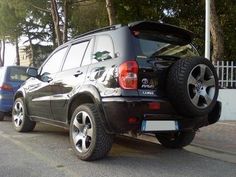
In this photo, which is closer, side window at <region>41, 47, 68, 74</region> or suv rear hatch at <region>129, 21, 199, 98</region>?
suv rear hatch at <region>129, 21, 199, 98</region>

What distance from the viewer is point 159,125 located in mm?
6406

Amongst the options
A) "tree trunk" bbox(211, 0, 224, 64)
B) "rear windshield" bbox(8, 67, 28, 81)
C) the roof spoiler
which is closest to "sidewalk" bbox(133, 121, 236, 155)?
the roof spoiler

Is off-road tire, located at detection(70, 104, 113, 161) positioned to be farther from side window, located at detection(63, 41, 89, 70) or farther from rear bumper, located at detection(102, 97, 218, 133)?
side window, located at detection(63, 41, 89, 70)

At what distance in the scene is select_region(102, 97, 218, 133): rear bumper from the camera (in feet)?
20.1

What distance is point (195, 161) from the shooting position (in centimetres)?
702

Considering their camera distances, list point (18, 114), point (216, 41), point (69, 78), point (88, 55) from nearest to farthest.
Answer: point (88, 55)
point (69, 78)
point (18, 114)
point (216, 41)

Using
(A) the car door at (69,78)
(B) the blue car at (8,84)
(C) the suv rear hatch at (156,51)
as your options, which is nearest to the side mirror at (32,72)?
(A) the car door at (69,78)

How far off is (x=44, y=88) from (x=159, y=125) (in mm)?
2825

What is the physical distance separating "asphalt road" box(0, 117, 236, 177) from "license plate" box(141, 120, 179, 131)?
0.57 metres

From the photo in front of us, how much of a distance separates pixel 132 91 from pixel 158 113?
0.52m

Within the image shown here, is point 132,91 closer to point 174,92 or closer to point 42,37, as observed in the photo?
point 174,92

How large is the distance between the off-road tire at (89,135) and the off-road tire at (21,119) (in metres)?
Result: 2.53

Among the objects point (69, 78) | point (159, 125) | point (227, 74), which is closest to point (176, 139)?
point (159, 125)

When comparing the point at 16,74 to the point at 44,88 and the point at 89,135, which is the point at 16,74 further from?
the point at 89,135
